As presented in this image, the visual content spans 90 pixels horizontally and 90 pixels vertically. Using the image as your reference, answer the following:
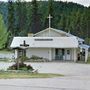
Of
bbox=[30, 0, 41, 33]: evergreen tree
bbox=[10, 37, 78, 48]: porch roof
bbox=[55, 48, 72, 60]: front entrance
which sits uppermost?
bbox=[30, 0, 41, 33]: evergreen tree

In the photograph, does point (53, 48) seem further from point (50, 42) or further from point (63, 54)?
point (63, 54)

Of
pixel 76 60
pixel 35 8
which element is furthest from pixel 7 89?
pixel 35 8

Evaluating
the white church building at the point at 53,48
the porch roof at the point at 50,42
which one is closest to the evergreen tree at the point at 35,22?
the porch roof at the point at 50,42

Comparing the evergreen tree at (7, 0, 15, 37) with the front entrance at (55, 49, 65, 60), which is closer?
the front entrance at (55, 49, 65, 60)

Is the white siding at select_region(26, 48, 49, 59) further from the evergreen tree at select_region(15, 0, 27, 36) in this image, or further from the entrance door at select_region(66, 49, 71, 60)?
the evergreen tree at select_region(15, 0, 27, 36)

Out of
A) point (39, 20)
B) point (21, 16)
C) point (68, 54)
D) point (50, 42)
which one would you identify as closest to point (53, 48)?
point (50, 42)

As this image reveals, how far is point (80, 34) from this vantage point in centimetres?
12606

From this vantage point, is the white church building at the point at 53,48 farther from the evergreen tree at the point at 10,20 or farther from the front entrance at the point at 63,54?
the evergreen tree at the point at 10,20

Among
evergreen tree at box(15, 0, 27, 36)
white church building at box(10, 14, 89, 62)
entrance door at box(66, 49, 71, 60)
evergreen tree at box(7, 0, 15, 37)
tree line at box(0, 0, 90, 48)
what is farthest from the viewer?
evergreen tree at box(15, 0, 27, 36)

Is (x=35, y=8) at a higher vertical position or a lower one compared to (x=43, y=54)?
higher

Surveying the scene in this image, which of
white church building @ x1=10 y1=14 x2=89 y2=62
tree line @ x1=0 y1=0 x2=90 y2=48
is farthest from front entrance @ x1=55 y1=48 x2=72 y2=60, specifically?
tree line @ x1=0 y1=0 x2=90 y2=48

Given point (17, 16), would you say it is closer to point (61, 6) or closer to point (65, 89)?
point (61, 6)

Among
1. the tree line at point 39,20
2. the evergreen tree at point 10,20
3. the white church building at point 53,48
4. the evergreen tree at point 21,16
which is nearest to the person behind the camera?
the white church building at point 53,48

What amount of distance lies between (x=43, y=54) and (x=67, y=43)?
4.16 m
